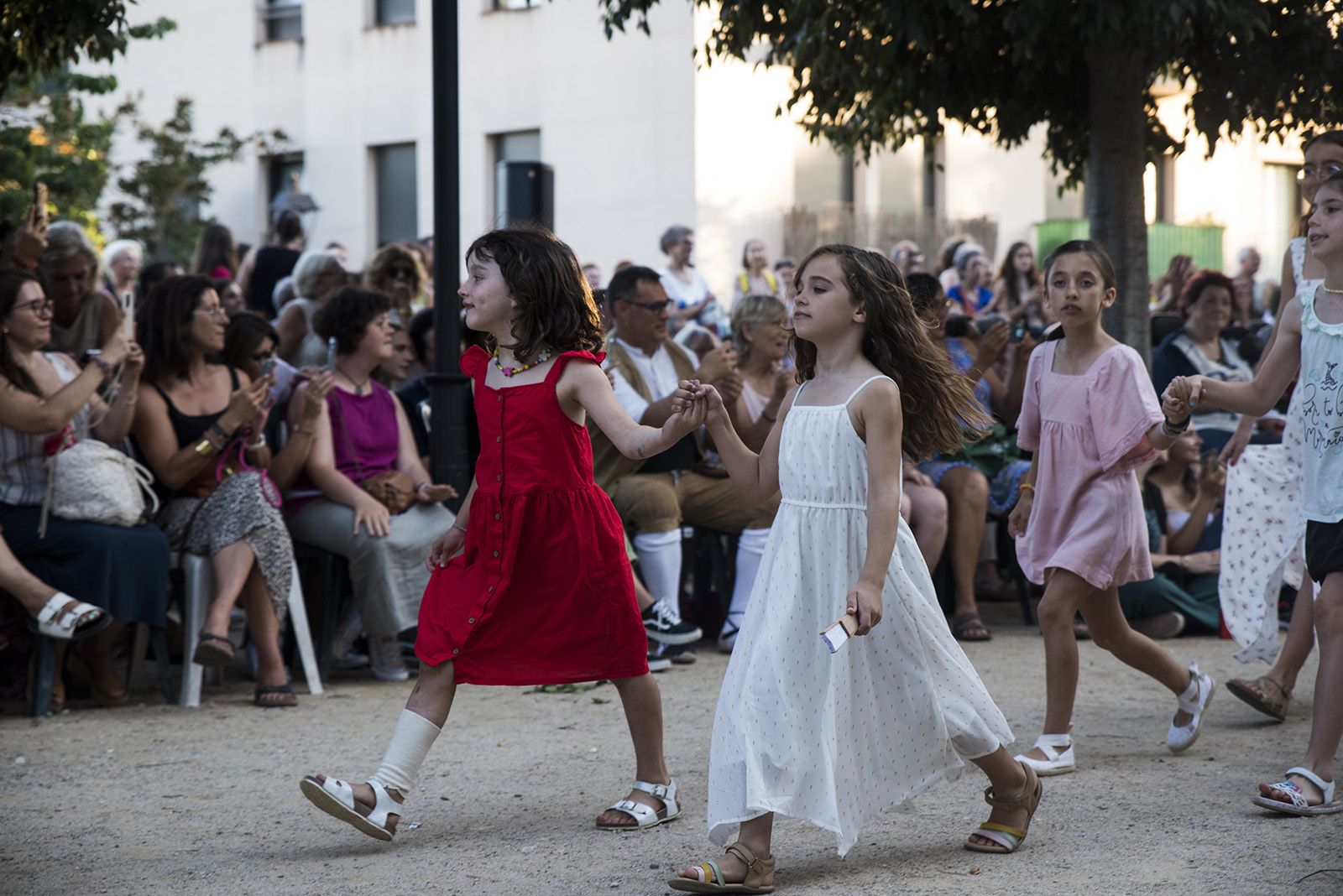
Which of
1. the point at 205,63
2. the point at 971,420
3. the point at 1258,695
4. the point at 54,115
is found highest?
the point at 205,63

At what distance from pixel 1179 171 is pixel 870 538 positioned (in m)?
23.5

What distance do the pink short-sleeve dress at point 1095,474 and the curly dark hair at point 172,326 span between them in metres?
3.71

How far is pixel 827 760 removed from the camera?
4.08m

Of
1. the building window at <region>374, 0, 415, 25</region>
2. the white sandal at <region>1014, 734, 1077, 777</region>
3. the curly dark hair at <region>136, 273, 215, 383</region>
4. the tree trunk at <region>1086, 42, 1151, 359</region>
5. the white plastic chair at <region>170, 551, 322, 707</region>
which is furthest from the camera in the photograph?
the building window at <region>374, 0, 415, 25</region>

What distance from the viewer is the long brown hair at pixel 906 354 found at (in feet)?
14.3

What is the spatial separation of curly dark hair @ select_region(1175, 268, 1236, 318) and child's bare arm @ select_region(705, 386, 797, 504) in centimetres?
609

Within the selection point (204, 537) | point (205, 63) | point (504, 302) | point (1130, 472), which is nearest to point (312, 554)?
point (204, 537)

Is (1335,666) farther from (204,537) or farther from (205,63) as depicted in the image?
(205,63)

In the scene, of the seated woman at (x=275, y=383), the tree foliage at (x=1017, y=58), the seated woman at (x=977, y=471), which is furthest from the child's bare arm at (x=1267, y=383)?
the seated woman at (x=275, y=383)

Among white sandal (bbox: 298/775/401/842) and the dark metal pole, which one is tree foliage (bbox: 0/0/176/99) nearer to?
the dark metal pole

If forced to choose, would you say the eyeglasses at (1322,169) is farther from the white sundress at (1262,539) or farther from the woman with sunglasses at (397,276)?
the woman with sunglasses at (397,276)

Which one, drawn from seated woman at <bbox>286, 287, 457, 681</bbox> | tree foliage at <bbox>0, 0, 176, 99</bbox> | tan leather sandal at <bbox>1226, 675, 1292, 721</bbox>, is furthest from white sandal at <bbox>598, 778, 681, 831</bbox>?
tree foliage at <bbox>0, 0, 176, 99</bbox>

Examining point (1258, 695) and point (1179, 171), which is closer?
point (1258, 695)

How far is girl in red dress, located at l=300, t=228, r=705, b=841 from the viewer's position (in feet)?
15.7
